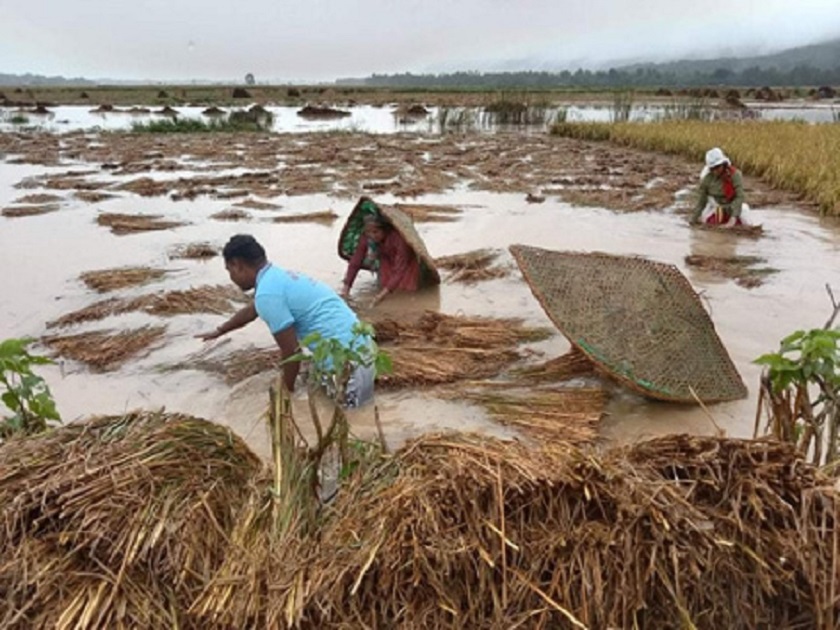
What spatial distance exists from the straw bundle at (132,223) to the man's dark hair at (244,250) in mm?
5853

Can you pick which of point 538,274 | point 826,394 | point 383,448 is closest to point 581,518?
point 383,448

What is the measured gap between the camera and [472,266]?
6.88 metres

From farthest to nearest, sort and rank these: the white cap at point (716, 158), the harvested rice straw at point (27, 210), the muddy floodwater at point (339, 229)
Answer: the harvested rice straw at point (27, 210) → the white cap at point (716, 158) → the muddy floodwater at point (339, 229)

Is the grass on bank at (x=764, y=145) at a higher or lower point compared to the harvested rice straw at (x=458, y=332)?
higher

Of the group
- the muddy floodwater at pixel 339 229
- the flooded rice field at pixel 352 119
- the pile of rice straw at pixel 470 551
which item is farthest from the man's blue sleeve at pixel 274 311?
the flooded rice field at pixel 352 119

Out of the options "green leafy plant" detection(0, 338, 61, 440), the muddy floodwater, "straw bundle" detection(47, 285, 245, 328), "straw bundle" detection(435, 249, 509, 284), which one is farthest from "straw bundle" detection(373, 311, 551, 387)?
"green leafy plant" detection(0, 338, 61, 440)

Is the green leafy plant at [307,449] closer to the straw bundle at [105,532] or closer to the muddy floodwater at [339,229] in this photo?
the straw bundle at [105,532]

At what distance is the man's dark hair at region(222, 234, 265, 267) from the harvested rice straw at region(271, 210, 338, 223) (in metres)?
5.79

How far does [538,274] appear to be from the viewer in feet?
13.0

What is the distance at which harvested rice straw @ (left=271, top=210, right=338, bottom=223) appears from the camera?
362 inches

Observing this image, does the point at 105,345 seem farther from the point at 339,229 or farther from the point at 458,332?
the point at 339,229

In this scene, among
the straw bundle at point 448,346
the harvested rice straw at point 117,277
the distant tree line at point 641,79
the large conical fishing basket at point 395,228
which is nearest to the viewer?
the straw bundle at point 448,346

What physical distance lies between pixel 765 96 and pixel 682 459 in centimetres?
5583

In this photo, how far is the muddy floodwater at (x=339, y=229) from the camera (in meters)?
4.17
